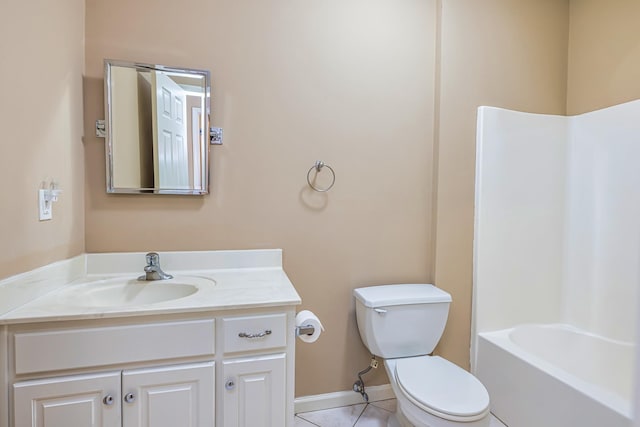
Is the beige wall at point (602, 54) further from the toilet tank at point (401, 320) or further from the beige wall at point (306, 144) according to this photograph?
the toilet tank at point (401, 320)

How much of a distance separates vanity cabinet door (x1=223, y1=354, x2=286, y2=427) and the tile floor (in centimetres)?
65

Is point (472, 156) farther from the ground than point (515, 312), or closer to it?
farther from the ground

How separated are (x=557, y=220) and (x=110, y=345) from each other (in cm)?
246

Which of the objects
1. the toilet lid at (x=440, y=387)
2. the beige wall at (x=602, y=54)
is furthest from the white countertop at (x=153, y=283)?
the beige wall at (x=602, y=54)

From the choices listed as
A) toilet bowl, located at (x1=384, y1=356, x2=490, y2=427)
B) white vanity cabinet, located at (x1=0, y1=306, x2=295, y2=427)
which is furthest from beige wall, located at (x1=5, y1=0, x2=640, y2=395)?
white vanity cabinet, located at (x1=0, y1=306, x2=295, y2=427)

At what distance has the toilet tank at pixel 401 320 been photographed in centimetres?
166

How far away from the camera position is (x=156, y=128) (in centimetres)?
157

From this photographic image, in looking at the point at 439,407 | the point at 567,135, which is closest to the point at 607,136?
the point at 567,135

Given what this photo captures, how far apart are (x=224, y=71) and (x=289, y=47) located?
1.19 ft

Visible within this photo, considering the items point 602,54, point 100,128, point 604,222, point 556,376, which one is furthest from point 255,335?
point 602,54

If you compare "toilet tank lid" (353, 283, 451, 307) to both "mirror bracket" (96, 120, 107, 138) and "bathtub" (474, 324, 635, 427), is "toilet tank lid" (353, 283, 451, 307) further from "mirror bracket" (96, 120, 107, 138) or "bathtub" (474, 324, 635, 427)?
"mirror bracket" (96, 120, 107, 138)

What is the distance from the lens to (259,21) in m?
1.68

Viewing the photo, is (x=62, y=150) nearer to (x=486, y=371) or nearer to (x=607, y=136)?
(x=486, y=371)

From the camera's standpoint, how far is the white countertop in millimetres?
1034
